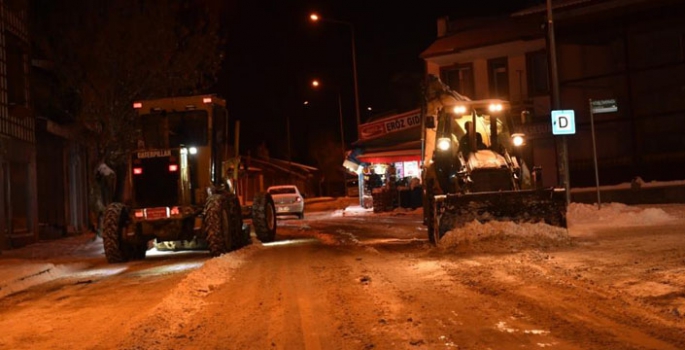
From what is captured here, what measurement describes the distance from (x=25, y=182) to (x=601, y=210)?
18.7 m

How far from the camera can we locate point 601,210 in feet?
69.2

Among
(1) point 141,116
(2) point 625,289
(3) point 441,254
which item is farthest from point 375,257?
(1) point 141,116

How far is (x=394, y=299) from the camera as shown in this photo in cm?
Result: 919

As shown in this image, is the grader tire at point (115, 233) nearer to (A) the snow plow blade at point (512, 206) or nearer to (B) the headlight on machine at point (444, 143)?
(A) the snow plow blade at point (512, 206)

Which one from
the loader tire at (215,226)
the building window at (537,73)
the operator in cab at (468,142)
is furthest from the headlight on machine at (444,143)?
the building window at (537,73)

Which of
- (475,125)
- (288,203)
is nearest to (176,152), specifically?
(475,125)

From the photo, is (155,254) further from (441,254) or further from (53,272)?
(441,254)

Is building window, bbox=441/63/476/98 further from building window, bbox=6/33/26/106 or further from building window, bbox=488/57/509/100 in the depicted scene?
building window, bbox=6/33/26/106

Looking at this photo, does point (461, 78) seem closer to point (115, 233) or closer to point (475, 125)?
point (475, 125)

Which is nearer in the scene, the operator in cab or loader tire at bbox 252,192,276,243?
the operator in cab

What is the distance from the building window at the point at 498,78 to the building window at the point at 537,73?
1.36 m

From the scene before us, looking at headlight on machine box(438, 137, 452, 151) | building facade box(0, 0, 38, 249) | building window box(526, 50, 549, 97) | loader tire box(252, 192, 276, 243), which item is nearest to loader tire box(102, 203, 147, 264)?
loader tire box(252, 192, 276, 243)

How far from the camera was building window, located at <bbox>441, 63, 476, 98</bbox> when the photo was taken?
34219 mm

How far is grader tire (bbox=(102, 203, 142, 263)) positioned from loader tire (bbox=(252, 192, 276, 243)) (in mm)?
3913
